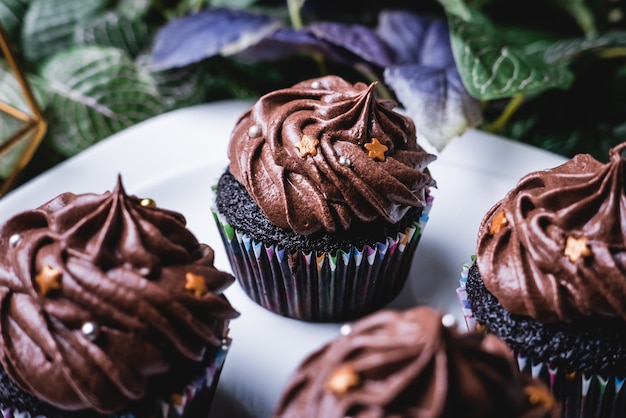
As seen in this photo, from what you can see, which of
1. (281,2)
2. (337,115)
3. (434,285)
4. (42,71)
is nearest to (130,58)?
(42,71)

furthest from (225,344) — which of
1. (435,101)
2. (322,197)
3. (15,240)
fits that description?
(435,101)

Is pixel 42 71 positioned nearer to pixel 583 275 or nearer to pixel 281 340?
pixel 281 340

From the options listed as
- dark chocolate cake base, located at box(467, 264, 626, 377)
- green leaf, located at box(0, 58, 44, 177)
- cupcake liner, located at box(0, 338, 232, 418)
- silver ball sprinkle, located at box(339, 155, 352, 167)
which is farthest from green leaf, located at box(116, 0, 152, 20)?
dark chocolate cake base, located at box(467, 264, 626, 377)

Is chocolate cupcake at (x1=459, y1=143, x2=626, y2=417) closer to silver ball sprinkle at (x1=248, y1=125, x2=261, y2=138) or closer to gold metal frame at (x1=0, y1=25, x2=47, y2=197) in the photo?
silver ball sprinkle at (x1=248, y1=125, x2=261, y2=138)

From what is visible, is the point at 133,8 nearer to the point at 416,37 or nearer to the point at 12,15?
the point at 12,15

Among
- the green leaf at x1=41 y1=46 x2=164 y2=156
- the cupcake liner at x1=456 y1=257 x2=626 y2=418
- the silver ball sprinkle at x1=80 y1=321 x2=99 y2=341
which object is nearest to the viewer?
the silver ball sprinkle at x1=80 y1=321 x2=99 y2=341

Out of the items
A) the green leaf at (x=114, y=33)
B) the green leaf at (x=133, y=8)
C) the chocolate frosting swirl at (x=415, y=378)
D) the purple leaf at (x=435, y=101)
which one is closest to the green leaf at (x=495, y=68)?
the purple leaf at (x=435, y=101)

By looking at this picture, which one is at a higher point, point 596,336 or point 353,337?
point 353,337
